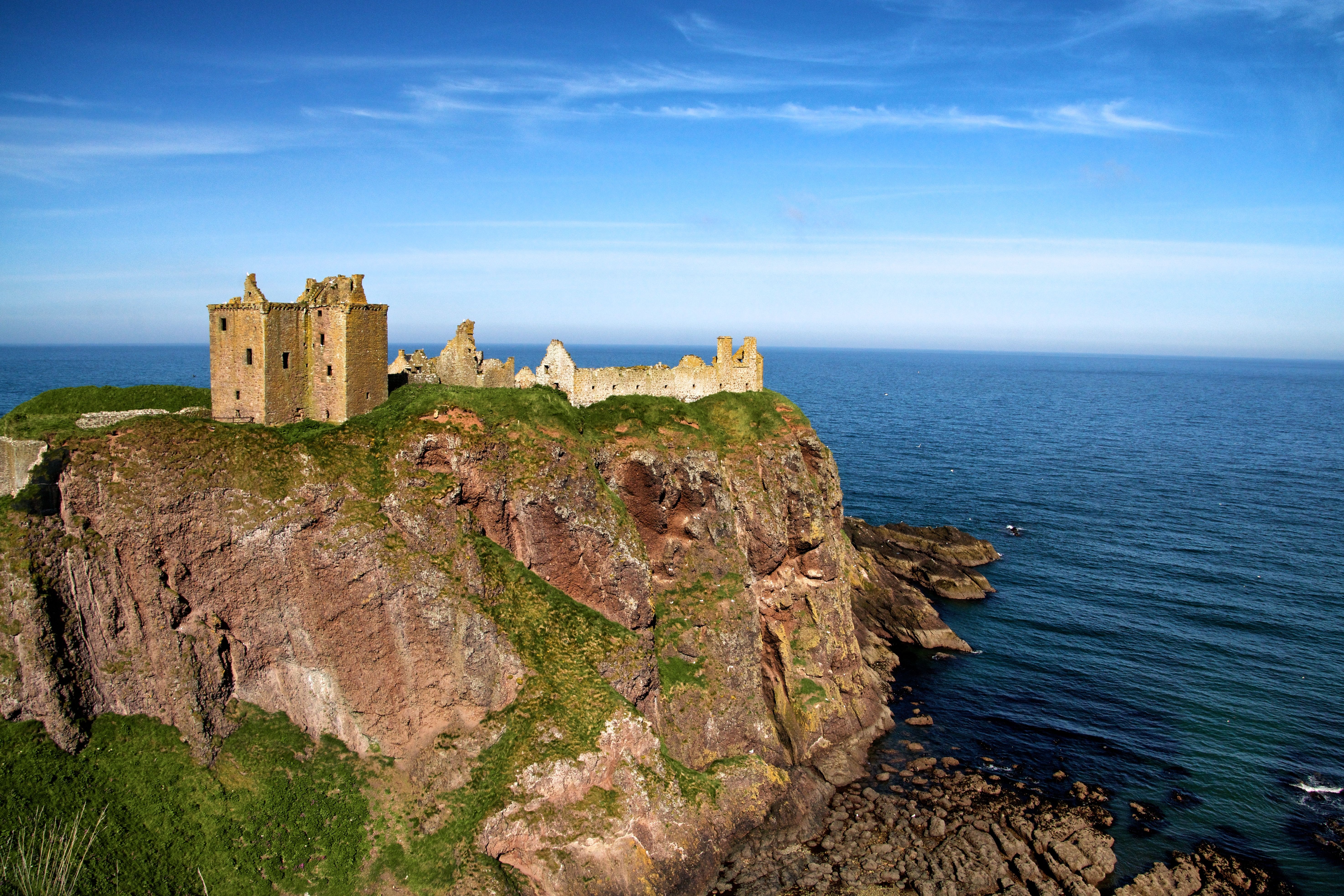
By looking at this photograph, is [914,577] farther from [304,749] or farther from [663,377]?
[304,749]

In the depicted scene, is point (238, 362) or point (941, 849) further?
point (238, 362)

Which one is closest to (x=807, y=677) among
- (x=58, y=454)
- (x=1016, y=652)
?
(x=1016, y=652)

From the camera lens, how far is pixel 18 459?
3506cm

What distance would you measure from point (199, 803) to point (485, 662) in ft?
42.6

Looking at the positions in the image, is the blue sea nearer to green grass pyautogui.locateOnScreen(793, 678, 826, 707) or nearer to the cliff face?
green grass pyautogui.locateOnScreen(793, 678, 826, 707)

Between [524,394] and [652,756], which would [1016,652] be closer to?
[652,756]

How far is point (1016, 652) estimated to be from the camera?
209ft

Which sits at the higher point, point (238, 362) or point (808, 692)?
point (238, 362)

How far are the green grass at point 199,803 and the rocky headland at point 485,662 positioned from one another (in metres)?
0.41

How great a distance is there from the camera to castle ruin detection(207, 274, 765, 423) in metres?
42.3

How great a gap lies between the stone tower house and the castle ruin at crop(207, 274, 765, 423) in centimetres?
4

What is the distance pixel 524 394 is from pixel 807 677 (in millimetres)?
25837

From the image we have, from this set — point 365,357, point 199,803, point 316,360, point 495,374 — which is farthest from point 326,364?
point 199,803

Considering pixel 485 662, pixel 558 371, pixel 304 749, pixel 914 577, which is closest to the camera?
pixel 304 749
